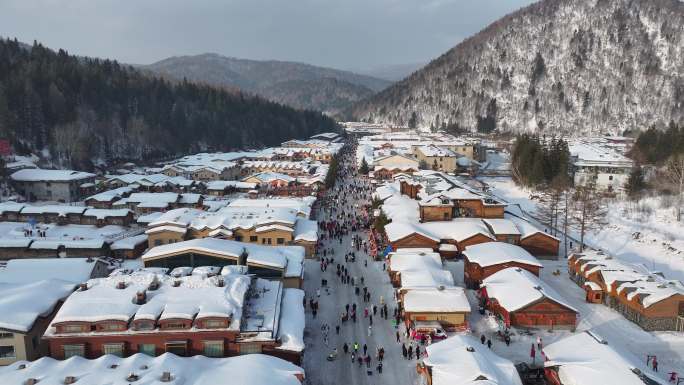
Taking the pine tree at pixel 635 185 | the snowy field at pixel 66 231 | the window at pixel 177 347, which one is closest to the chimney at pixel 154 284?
the window at pixel 177 347

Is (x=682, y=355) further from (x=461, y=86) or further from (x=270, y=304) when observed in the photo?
(x=461, y=86)

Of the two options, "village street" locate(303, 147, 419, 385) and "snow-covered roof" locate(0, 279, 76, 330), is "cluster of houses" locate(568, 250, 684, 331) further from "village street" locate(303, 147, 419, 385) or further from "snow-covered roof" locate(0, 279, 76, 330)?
"snow-covered roof" locate(0, 279, 76, 330)

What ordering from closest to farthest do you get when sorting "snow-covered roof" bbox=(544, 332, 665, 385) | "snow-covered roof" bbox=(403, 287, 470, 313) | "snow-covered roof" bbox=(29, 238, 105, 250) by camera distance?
1. "snow-covered roof" bbox=(544, 332, 665, 385)
2. "snow-covered roof" bbox=(403, 287, 470, 313)
3. "snow-covered roof" bbox=(29, 238, 105, 250)

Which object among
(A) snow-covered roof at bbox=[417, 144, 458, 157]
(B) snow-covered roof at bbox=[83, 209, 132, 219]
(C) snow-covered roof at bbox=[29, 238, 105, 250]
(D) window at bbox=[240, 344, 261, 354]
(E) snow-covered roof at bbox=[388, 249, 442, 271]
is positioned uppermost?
(A) snow-covered roof at bbox=[417, 144, 458, 157]

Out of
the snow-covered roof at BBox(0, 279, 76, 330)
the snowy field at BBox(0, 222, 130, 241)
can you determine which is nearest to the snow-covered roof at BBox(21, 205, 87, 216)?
the snowy field at BBox(0, 222, 130, 241)

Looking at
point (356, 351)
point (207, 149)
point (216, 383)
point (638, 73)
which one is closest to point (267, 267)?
point (356, 351)

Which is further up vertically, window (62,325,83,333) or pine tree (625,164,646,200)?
pine tree (625,164,646,200)
